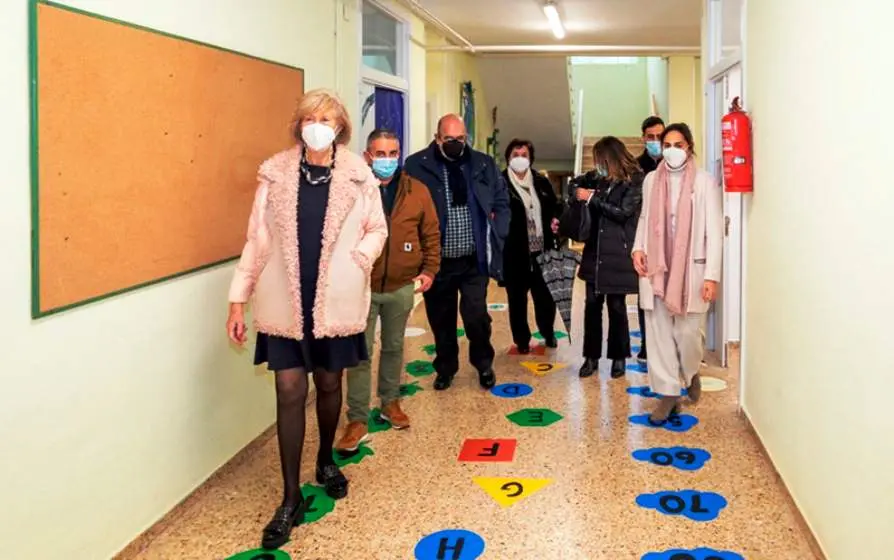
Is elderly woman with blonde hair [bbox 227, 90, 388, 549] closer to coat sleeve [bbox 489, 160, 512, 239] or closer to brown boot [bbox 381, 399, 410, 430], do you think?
brown boot [bbox 381, 399, 410, 430]

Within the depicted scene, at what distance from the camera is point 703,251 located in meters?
3.24

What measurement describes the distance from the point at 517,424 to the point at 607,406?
1.80 feet

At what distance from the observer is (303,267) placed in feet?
7.86

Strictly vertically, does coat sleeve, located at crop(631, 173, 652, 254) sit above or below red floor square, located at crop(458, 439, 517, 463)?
above

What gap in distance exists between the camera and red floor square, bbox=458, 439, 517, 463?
3.08 meters

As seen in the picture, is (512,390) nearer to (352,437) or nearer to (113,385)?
(352,437)

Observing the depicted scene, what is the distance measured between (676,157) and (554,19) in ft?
Result: 10.9

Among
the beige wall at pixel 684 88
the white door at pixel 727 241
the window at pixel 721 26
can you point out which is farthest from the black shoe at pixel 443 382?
the beige wall at pixel 684 88

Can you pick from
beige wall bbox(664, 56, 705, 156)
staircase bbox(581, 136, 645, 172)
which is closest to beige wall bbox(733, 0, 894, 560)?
beige wall bbox(664, 56, 705, 156)

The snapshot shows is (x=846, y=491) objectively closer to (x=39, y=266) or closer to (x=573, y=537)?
(x=573, y=537)

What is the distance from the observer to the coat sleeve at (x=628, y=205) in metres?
3.87

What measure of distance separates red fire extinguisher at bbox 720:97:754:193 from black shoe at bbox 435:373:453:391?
181 cm

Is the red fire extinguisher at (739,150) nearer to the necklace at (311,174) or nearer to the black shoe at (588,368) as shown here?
the black shoe at (588,368)

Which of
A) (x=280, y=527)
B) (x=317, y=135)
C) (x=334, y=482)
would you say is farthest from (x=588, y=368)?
(x=317, y=135)
